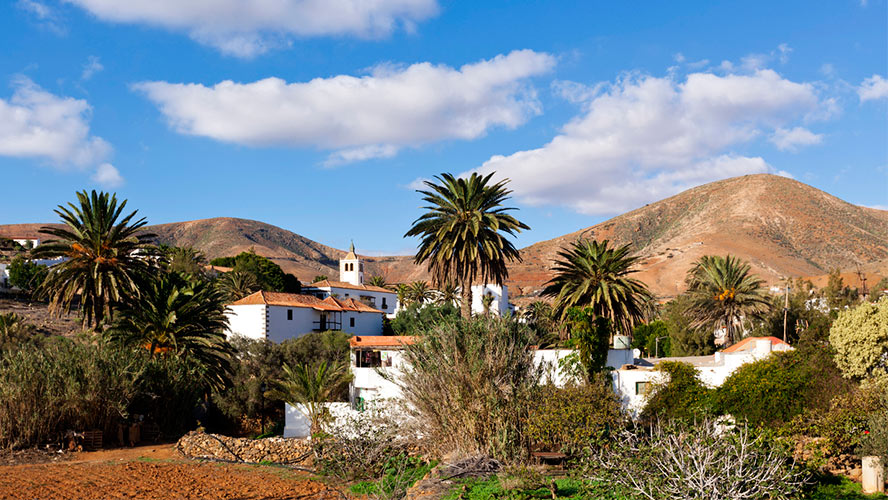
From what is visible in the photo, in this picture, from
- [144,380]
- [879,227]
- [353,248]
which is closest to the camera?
[144,380]

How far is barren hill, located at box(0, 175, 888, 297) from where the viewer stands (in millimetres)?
125562

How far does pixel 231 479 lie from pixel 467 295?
58.9ft

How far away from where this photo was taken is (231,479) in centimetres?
1945

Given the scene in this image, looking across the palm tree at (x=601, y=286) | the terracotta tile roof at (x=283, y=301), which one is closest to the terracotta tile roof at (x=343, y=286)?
the terracotta tile roof at (x=283, y=301)

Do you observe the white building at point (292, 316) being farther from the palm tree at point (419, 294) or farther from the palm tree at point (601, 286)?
the palm tree at point (601, 286)

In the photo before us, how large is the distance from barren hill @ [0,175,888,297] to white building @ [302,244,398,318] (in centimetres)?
3685

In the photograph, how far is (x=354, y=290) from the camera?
8912 centimetres

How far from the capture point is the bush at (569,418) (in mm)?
19297

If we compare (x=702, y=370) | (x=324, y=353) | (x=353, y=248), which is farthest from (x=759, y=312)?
(x=353, y=248)

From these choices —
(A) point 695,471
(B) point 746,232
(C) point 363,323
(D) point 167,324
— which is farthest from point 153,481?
(B) point 746,232

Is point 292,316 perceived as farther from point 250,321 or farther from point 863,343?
point 863,343

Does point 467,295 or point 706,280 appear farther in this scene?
point 706,280

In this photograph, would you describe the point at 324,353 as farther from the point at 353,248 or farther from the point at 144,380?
the point at 353,248

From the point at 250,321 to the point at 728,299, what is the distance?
38.5 meters
